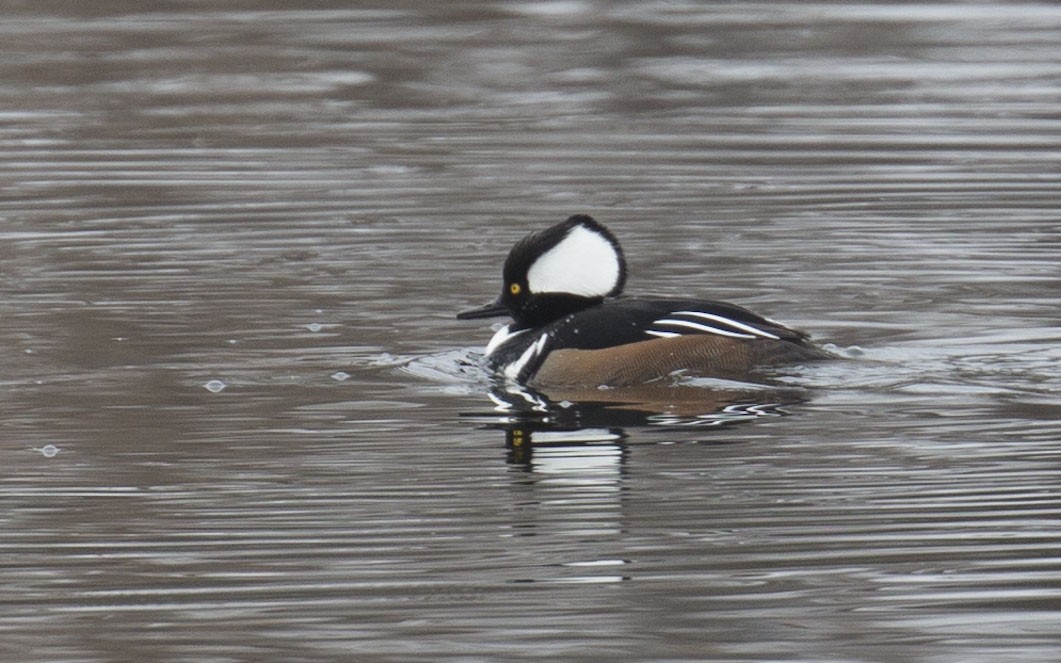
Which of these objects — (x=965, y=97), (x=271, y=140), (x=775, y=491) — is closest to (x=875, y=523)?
(x=775, y=491)

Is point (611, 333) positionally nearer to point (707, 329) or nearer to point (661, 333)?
point (661, 333)

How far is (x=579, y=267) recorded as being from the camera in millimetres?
8266

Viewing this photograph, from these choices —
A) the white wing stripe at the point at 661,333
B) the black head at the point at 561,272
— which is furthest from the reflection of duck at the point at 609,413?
the black head at the point at 561,272

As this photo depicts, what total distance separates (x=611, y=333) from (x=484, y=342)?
1.24 meters

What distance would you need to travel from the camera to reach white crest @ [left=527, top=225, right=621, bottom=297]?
8.20m

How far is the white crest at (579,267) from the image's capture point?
8.20 metres

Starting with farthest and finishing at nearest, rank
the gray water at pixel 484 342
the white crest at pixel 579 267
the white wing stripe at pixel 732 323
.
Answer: the white crest at pixel 579 267
the white wing stripe at pixel 732 323
the gray water at pixel 484 342

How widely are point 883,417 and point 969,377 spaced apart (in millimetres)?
679

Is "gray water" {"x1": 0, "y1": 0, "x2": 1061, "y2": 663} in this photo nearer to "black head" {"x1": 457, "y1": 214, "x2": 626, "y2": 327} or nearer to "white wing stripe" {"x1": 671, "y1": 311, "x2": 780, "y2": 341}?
"white wing stripe" {"x1": 671, "y1": 311, "x2": 780, "y2": 341}

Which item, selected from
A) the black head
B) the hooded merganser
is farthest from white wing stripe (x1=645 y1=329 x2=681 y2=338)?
the black head

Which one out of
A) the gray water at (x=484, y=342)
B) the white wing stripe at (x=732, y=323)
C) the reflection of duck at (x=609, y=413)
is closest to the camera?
the gray water at (x=484, y=342)

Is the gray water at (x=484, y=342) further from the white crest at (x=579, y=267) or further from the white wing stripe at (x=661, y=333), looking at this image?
the white crest at (x=579, y=267)

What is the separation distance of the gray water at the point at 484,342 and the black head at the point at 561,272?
14.7 inches

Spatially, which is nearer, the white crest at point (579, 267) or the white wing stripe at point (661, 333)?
the white wing stripe at point (661, 333)
